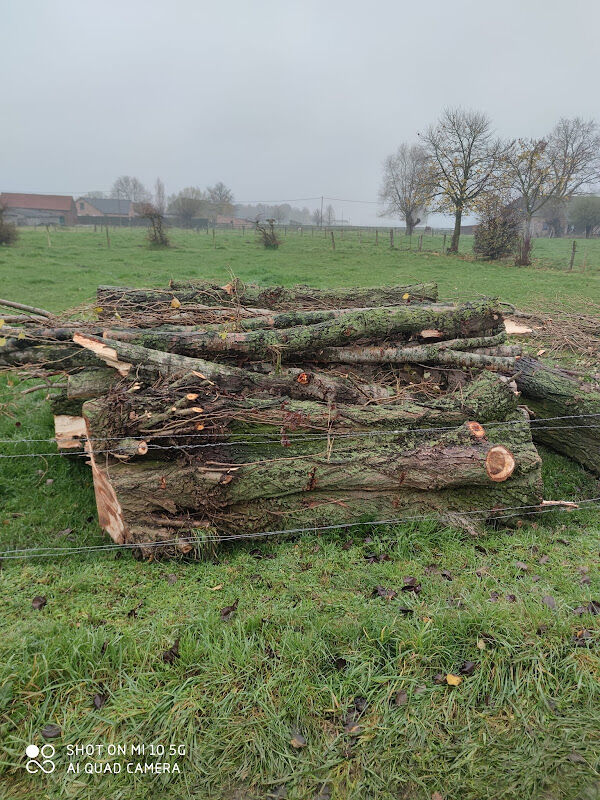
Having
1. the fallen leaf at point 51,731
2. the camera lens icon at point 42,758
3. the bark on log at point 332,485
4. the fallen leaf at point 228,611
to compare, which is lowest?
the camera lens icon at point 42,758

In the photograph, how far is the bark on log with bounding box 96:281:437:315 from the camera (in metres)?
7.04

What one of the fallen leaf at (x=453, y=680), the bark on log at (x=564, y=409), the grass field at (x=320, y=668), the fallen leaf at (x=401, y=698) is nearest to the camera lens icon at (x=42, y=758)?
the grass field at (x=320, y=668)

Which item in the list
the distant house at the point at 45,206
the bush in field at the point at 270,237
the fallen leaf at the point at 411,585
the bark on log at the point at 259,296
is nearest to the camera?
the fallen leaf at the point at 411,585

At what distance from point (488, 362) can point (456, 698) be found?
13.1 feet

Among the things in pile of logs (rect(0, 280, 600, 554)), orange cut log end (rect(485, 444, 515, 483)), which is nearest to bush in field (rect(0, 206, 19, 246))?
pile of logs (rect(0, 280, 600, 554))

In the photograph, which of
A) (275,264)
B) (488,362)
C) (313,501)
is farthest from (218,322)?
(275,264)

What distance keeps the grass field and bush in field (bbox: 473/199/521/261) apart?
24.6 metres

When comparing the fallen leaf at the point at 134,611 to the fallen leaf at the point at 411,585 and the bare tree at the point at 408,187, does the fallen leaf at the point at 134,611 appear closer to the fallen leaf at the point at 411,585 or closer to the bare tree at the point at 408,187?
the fallen leaf at the point at 411,585

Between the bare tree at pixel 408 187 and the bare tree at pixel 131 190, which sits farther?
the bare tree at pixel 131 190

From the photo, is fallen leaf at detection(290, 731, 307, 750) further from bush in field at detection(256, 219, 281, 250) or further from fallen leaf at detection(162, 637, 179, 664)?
bush in field at detection(256, 219, 281, 250)

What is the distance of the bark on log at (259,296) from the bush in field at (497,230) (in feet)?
69.0

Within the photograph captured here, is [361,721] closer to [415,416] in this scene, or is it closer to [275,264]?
[415,416]

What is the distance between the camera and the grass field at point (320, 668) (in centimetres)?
237

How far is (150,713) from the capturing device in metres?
2.55
